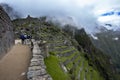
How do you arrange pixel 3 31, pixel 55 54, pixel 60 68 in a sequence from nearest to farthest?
pixel 60 68, pixel 3 31, pixel 55 54

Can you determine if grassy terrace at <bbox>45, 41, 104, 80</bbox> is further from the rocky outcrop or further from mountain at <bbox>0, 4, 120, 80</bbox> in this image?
the rocky outcrop

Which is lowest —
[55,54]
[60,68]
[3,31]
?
[60,68]

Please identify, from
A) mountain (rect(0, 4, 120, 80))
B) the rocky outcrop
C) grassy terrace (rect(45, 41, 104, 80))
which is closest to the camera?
grassy terrace (rect(45, 41, 104, 80))

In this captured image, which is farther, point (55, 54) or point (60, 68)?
point (55, 54)

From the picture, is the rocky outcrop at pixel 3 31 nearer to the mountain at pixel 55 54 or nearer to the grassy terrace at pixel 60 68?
the mountain at pixel 55 54

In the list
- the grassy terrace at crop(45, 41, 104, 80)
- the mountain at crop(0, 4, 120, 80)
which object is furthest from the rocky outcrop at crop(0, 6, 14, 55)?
the grassy terrace at crop(45, 41, 104, 80)

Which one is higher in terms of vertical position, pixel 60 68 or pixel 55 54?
pixel 55 54

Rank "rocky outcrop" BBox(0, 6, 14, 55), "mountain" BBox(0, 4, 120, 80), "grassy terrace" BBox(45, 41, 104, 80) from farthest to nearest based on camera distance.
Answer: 1. "rocky outcrop" BBox(0, 6, 14, 55)
2. "mountain" BBox(0, 4, 120, 80)
3. "grassy terrace" BBox(45, 41, 104, 80)

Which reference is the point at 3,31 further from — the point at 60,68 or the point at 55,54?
the point at 55,54

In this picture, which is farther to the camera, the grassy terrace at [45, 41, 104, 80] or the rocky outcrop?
the rocky outcrop

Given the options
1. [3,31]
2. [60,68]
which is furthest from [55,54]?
[3,31]

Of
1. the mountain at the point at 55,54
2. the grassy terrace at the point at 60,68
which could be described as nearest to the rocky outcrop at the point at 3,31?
the mountain at the point at 55,54

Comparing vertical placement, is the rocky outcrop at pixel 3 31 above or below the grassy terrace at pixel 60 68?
above

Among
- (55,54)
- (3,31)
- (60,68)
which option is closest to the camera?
(60,68)
